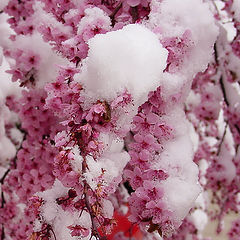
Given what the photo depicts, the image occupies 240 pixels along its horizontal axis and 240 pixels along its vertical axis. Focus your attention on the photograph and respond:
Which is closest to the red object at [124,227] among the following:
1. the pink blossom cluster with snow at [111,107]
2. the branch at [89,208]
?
the pink blossom cluster with snow at [111,107]

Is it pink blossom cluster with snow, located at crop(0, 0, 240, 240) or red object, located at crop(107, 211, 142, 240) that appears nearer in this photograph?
→ pink blossom cluster with snow, located at crop(0, 0, 240, 240)

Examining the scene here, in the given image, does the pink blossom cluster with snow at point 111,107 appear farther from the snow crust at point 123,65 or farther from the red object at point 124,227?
the red object at point 124,227

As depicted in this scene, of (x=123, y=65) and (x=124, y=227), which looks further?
(x=124, y=227)

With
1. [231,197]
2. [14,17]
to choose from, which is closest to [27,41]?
[14,17]

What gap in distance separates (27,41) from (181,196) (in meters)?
1.11

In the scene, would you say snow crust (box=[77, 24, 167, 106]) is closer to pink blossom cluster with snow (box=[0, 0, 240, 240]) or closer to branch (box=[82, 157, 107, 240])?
pink blossom cluster with snow (box=[0, 0, 240, 240])

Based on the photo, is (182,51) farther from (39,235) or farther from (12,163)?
(12,163)

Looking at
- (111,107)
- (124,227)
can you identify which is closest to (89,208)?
(111,107)

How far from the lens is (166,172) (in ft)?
4.88

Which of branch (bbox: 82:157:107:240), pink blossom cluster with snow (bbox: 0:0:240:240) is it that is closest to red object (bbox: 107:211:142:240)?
pink blossom cluster with snow (bbox: 0:0:240:240)

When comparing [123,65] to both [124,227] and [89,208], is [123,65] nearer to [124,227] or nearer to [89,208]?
[89,208]

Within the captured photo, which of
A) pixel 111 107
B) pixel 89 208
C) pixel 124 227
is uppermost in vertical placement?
pixel 111 107

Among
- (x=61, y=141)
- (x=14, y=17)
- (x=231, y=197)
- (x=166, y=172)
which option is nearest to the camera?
(x=61, y=141)

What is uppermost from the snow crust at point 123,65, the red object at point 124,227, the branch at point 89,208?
the snow crust at point 123,65
